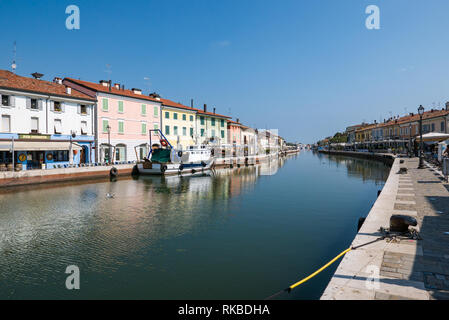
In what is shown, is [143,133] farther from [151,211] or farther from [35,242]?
[35,242]

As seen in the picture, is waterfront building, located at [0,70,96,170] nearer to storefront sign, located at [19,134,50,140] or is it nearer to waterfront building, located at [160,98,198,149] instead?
storefront sign, located at [19,134,50,140]

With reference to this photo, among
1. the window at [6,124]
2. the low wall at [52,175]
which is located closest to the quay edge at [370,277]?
the low wall at [52,175]

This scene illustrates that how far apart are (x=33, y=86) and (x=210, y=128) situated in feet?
113

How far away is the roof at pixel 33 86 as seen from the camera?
30125 millimetres

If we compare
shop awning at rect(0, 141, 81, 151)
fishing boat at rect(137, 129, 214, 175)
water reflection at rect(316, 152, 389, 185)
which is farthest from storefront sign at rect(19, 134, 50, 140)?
water reflection at rect(316, 152, 389, 185)

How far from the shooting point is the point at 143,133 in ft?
146

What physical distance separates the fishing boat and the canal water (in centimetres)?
1668

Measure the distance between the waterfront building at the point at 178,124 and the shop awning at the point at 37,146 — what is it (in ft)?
56.8

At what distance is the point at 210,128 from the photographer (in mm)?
61219

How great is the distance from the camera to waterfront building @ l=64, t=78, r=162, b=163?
38.1m

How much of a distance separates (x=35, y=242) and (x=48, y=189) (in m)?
16.0

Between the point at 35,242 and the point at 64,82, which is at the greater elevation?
the point at 64,82

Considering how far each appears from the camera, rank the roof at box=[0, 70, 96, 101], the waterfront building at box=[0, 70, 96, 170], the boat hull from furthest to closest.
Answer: the boat hull
the roof at box=[0, 70, 96, 101]
the waterfront building at box=[0, 70, 96, 170]

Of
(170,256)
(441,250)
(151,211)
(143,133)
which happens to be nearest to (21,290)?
(170,256)
